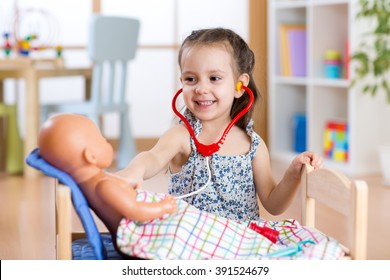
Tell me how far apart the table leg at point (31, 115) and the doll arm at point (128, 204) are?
2.67 metres

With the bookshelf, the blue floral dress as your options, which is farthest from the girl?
the bookshelf

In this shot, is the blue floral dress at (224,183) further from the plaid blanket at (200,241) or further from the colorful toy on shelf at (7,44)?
the colorful toy on shelf at (7,44)

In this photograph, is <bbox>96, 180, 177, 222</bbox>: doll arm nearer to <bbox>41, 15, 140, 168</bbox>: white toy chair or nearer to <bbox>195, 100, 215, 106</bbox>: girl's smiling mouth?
<bbox>195, 100, 215, 106</bbox>: girl's smiling mouth

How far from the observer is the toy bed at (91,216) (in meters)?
1.12

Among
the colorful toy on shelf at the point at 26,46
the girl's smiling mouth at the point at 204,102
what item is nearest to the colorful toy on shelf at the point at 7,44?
the colorful toy on shelf at the point at 26,46

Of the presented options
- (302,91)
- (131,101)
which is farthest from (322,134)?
(131,101)

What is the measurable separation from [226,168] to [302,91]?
2901mm

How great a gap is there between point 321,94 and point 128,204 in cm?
294

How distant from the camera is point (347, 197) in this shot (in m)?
→ 1.22

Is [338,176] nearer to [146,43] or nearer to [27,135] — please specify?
[27,135]

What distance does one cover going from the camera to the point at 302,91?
14.4 feet

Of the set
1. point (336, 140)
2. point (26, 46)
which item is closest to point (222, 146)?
point (336, 140)

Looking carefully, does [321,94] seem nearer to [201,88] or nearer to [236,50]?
[236,50]

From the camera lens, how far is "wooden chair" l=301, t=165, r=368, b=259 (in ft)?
3.88
